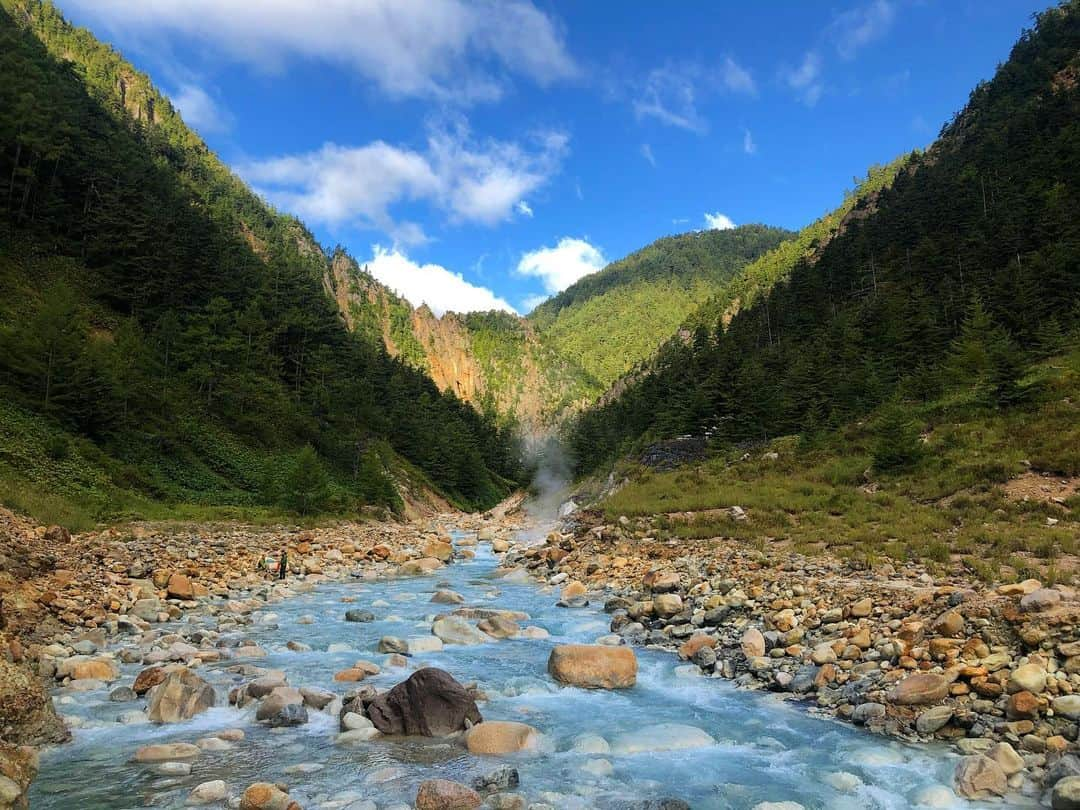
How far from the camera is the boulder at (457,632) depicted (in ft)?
45.4

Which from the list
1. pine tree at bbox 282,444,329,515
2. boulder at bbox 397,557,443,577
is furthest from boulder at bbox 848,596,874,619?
pine tree at bbox 282,444,329,515

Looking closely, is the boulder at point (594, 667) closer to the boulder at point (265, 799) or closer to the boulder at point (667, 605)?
the boulder at point (667, 605)

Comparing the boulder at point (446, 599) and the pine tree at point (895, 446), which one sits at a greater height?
the pine tree at point (895, 446)

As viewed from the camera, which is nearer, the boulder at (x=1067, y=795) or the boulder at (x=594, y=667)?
the boulder at (x=1067, y=795)

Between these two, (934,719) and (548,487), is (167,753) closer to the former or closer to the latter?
(934,719)

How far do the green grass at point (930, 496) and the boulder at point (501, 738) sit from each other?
34.1 feet

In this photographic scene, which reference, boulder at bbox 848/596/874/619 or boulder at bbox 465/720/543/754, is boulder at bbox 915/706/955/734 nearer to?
boulder at bbox 848/596/874/619

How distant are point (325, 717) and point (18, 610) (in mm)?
6999

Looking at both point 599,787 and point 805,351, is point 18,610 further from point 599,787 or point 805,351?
point 805,351

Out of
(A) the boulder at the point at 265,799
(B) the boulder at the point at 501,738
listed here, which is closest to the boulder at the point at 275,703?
(A) the boulder at the point at 265,799

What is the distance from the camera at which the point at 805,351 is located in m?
58.1

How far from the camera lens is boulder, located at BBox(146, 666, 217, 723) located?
27.5 ft

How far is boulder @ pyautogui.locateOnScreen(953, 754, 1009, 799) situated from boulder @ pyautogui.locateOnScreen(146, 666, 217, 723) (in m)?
9.92

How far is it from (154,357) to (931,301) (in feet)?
210
